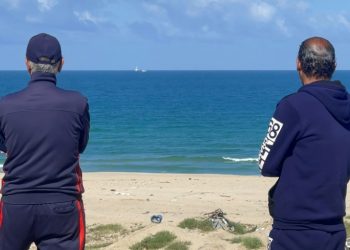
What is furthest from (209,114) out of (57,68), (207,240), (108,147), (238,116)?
(57,68)

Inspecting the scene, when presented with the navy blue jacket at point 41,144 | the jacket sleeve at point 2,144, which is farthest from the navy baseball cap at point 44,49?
the jacket sleeve at point 2,144

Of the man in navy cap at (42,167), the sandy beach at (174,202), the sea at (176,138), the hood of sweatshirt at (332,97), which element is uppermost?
the hood of sweatshirt at (332,97)

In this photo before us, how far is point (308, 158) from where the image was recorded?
4.56 meters

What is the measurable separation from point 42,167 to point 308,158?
152 cm

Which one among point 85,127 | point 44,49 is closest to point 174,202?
point 85,127

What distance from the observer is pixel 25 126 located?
487 centimetres

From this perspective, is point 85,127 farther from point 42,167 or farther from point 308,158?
point 308,158

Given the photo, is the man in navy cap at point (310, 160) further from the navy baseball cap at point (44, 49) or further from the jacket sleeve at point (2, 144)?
the jacket sleeve at point (2, 144)

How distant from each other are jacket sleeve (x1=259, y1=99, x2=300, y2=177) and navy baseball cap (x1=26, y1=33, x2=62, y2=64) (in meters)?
1.37

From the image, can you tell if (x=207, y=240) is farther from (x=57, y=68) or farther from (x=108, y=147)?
(x=108, y=147)

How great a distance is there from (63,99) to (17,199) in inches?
25.2

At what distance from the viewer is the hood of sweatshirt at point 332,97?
15.1ft

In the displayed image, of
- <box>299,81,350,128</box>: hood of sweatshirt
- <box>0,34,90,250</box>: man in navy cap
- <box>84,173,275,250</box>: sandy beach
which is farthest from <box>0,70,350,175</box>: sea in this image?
<box>299,81,350,128</box>: hood of sweatshirt

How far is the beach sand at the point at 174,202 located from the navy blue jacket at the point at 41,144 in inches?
175
